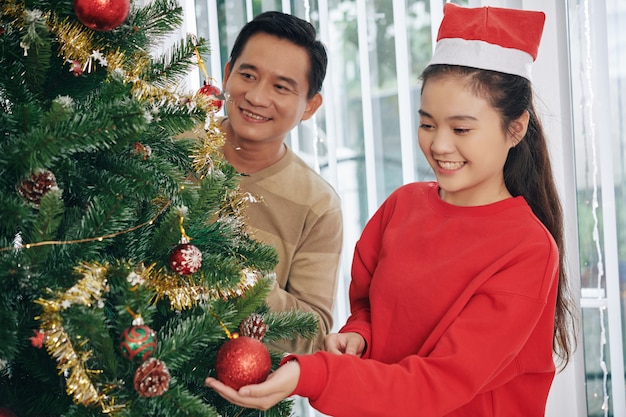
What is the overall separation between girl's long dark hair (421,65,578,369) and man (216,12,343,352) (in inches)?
21.0

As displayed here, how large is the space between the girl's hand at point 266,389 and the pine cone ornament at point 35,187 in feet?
1.06

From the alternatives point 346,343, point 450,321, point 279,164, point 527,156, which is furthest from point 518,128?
point 279,164

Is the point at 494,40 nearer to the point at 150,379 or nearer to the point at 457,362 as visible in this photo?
the point at 457,362

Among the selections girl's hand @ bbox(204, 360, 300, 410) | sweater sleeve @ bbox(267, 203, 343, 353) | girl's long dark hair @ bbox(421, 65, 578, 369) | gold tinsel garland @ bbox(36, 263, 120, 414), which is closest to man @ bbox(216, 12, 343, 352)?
sweater sleeve @ bbox(267, 203, 343, 353)

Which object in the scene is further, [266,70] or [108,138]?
[266,70]

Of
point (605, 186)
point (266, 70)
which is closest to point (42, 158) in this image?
point (266, 70)

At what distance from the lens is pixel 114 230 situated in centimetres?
83

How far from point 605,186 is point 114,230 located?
1416 millimetres

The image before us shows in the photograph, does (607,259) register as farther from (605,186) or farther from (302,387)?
(302,387)

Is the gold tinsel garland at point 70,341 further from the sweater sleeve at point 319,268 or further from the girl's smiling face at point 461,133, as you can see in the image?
the sweater sleeve at point 319,268

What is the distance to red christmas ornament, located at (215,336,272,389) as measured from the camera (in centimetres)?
89

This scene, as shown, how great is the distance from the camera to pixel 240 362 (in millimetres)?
892

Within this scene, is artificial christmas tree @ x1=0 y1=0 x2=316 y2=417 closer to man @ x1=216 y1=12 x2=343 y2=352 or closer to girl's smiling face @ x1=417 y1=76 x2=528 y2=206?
girl's smiling face @ x1=417 y1=76 x2=528 y2=206

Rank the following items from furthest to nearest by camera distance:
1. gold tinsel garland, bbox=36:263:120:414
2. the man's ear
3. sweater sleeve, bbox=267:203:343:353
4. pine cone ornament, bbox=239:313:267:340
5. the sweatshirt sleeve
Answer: the man's ear → sweater sleeve, bbox=267:203:343:353 → the sweatshirt sleeve → pine cone ornament, bbox=239:313:267:340 → gold tinsel garland, bbox=36:263:120:414
